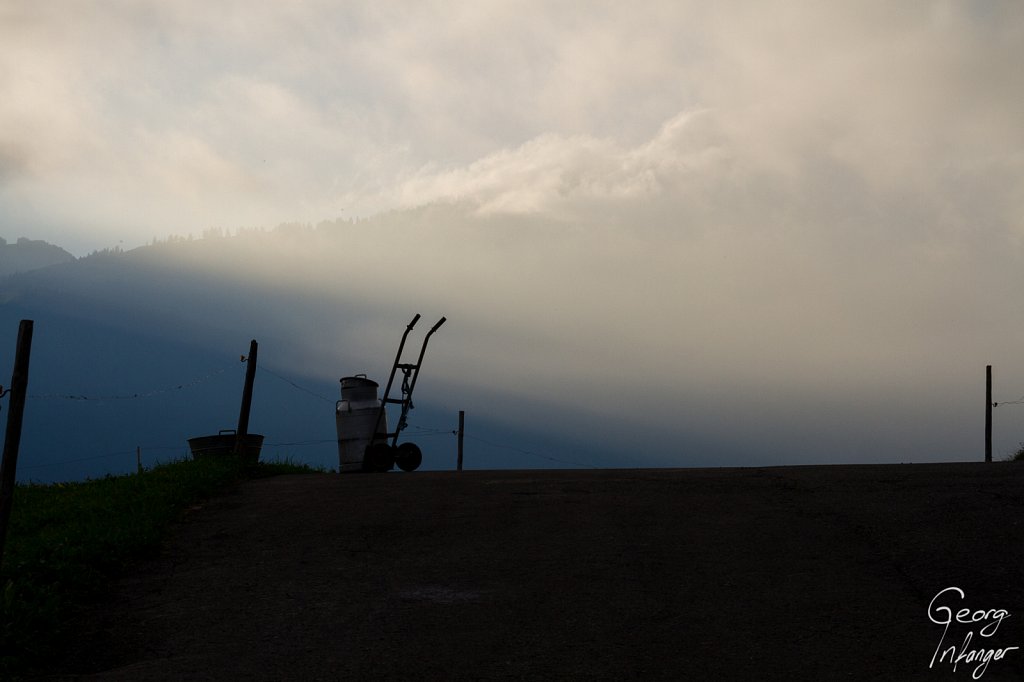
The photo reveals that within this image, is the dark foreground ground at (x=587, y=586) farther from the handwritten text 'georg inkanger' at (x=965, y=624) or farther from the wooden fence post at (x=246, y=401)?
the wooden fence post at (x=246, y=401)

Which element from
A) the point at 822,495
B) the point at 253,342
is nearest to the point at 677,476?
the point at 822,495

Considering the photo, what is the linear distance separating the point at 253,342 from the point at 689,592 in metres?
12.3

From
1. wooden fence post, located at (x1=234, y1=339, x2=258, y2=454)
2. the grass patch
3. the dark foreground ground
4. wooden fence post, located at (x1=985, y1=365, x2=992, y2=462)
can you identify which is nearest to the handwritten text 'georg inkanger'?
the dark foreground ground

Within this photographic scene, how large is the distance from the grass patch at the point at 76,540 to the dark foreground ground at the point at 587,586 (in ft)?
1.12

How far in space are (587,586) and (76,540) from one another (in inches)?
228

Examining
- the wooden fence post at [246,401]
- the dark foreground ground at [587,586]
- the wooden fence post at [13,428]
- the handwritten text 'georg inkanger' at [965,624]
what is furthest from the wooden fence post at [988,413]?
the wooden fence post at [13,428]

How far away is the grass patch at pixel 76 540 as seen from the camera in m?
8.45

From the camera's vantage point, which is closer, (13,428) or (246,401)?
(13,428)

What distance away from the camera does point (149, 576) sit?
1010cm

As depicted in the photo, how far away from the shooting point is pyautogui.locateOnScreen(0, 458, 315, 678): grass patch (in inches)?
332

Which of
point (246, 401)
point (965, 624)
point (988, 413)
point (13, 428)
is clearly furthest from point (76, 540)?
point (988, 413)

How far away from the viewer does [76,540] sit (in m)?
10.9

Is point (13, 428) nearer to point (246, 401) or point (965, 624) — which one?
point (965, 624)

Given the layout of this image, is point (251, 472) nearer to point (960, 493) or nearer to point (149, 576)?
point (149, 576)
